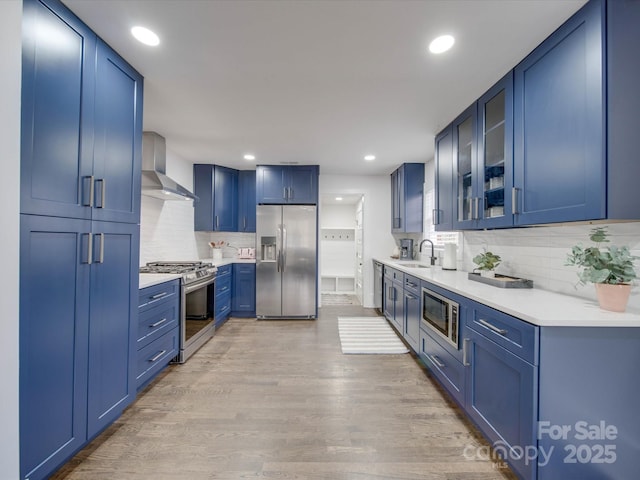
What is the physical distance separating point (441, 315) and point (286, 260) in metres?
2.58

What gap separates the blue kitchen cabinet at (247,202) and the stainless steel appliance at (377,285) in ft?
7.44

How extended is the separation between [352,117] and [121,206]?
209cm

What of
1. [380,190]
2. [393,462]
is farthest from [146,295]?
[380,190]

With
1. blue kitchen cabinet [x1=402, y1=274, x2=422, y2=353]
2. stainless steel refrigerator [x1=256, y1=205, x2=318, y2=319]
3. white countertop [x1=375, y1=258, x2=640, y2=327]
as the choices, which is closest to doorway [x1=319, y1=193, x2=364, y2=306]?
stainless steel refrigerator [x1=256, y1=205, x2=318, y2=319]

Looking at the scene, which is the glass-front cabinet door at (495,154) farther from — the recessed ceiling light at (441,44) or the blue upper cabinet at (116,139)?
the blue upper cabinet at (116,139)

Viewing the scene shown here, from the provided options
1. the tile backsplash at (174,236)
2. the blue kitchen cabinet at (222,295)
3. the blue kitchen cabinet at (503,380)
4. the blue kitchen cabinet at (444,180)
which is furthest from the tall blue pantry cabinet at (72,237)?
the blue kitchen cabinet at (444,180)

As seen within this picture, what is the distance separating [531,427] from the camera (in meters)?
1.22

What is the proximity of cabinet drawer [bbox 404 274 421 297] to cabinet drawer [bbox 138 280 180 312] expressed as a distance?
240 cm

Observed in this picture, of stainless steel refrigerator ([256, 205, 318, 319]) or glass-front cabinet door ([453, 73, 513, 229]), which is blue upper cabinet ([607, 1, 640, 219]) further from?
stainless steel refrigerator ([256, 205, 318, 319])

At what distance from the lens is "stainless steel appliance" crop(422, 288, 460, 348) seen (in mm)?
1958

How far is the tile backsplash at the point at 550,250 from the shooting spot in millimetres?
1472

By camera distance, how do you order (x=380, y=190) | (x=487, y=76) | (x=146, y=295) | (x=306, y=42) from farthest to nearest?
1. (x=380, y=190)
2. (x=146, y=295)
3. (x=487, y=76)
4. (x=306, y=42)

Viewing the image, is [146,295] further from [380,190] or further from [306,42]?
[380,190]

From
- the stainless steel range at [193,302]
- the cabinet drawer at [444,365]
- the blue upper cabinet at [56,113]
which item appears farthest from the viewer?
the stainless steel range at [193,302]
